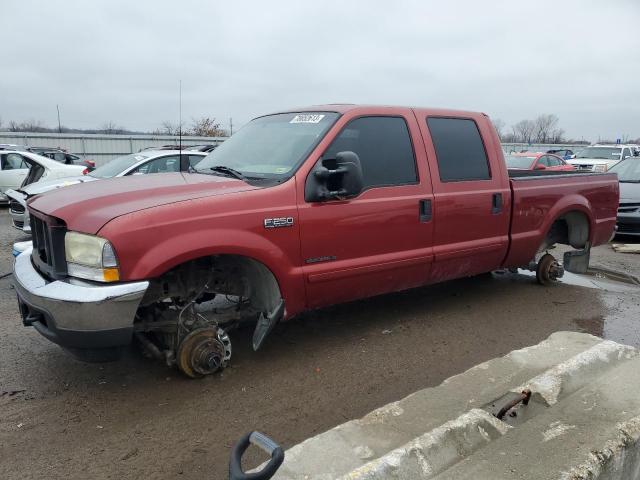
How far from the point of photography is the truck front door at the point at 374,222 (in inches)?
152

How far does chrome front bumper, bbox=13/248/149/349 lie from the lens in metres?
2.98

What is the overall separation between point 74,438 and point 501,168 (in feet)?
14.1

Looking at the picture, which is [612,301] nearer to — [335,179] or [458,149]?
[458,149]

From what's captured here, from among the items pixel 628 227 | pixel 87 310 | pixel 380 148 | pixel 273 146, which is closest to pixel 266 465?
pixel 87 310

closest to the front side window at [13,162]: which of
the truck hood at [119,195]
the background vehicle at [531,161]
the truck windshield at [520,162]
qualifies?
the truck hood at [119,195]

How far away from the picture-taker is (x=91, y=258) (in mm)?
3035

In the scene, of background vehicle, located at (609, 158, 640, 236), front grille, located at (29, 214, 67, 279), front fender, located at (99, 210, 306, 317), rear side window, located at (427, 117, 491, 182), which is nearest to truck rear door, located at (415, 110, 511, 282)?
rear side window, located at (427, 117, 491, 182)

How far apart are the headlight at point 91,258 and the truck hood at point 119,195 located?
2.5 inches

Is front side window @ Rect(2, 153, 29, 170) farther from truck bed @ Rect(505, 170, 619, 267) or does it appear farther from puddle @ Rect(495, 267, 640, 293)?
truck bed @ Rect(505, 170, 619, 267)

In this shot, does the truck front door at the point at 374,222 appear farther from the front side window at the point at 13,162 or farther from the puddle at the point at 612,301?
the front side window at the point at 13,162

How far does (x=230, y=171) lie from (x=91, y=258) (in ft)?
4.55

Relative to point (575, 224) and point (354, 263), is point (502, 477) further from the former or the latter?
point (575, 224)

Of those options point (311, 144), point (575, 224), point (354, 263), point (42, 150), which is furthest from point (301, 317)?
point (42, 150)

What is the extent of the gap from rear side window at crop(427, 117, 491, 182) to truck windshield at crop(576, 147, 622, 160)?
63.1ft
